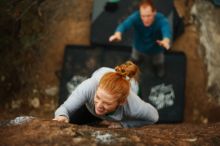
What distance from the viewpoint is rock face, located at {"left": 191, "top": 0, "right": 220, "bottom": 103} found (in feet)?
18.1

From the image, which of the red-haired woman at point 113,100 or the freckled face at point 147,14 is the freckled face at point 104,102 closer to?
the red-haired woman at point 113,100

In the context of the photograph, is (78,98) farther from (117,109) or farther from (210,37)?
(210,37)

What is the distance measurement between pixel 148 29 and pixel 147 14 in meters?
0.26

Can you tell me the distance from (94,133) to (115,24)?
9.99 ft

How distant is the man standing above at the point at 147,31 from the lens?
3906 millimetres

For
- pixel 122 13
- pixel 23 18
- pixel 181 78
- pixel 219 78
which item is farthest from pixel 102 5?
pixel 219 78

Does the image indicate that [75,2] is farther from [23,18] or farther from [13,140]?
[13,140]

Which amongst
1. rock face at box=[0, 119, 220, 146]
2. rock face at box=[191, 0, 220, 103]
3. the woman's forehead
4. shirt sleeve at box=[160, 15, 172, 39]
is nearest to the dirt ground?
rock face at box=[191, 0, 220, 103]

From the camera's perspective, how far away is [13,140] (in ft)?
7.91

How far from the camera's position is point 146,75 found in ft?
17.2

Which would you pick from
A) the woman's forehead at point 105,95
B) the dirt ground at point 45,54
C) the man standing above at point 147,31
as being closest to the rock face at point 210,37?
the dirt ground at point 45,54

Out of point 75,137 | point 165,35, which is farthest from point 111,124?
Result: point 165,35

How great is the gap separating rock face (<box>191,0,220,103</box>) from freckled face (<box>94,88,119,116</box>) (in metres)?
2.77

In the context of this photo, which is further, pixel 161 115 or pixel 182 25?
pixel 182 25
